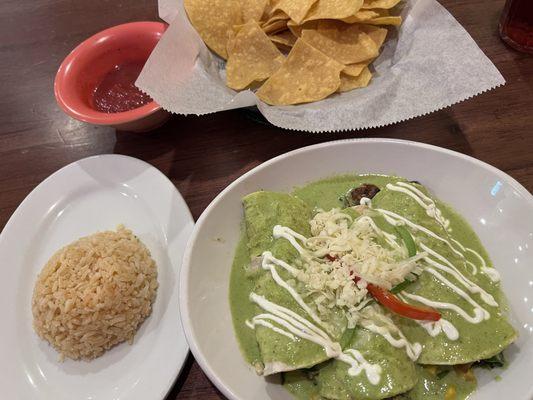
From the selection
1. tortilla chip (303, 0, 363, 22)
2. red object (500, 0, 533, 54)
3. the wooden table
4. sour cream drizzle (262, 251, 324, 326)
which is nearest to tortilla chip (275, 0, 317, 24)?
tortilla chip (303, 0, 363, 22)

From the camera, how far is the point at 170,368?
5.60ft

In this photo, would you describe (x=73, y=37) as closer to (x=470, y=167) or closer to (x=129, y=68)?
(x=129, y=68)

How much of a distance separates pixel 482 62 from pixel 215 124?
134cm

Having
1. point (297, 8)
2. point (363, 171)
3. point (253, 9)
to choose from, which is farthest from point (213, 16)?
point (363, 171)

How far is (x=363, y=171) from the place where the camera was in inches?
80.4

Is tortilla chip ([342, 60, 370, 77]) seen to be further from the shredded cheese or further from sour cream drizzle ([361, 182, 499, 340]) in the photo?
the shredded cheese

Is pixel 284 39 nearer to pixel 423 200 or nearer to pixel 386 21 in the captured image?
pixel 386 21

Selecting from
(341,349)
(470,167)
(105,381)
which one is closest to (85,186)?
(105,381)

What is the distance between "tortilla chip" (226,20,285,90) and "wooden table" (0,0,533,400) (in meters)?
0.20

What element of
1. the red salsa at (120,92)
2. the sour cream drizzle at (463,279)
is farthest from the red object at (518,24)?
the red salsa at (120,92)

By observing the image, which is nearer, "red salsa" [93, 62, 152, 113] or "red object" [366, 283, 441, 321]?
"red object" [366, 283, 441, 321]

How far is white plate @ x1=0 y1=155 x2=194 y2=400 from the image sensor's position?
69.7 inches

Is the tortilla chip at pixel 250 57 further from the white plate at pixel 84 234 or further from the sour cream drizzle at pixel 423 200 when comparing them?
the sour cream drizzle at pixel 423 200

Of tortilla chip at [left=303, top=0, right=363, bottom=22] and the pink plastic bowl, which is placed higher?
tortilla chip at [left=303, top=0, right=363, bottom=22]
